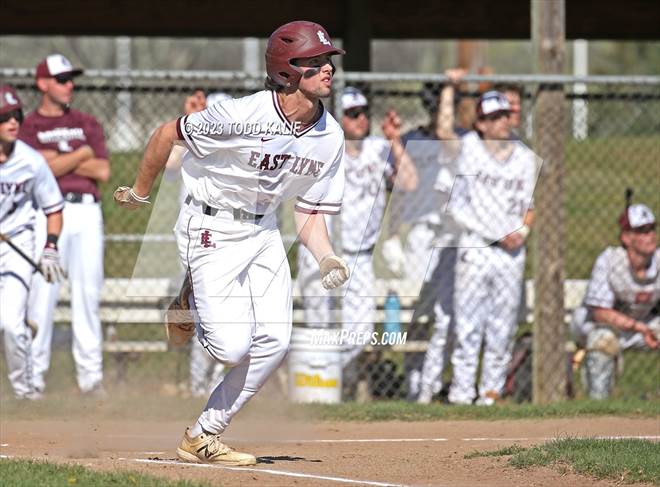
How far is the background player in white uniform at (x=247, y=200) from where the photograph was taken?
245 inches

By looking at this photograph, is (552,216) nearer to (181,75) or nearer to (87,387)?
(181,75)

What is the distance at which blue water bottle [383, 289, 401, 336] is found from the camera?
9.71 metres

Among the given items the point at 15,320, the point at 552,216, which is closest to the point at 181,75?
the point at 15,320

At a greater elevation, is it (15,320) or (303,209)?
(303,209)

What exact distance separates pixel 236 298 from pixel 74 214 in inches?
146

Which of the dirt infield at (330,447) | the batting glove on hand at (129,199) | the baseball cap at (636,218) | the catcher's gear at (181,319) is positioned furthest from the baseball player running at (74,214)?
the baseball cap at (636,218)

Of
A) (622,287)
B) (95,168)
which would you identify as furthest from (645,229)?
(95,168)

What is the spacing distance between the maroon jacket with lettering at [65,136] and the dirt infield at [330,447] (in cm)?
204

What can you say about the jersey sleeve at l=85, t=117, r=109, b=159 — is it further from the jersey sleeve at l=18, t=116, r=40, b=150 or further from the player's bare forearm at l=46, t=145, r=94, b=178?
the jersey sleeve at l=18, t=116, r=40, b=150

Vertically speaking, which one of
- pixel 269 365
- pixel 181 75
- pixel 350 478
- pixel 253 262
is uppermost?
pixel 181 75

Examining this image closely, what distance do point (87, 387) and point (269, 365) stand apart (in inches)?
141

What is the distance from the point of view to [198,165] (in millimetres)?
6430

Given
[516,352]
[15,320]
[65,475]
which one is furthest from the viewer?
[516,352]

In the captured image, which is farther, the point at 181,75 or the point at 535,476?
the point at 181,75
